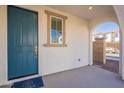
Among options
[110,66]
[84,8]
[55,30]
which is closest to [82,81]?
[55,30]

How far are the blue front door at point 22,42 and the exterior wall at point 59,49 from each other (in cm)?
16

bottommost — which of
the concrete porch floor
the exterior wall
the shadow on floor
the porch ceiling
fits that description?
the concrete porch floor

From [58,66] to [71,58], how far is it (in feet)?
2.87

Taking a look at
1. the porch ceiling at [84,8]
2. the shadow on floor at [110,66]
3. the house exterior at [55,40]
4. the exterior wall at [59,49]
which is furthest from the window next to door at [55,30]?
the shadow on floor at [110,66]

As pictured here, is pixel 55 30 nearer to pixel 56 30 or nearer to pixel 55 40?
pixel 56 30

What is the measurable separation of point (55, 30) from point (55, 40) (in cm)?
39

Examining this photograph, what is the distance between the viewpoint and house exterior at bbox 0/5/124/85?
3.17 meters

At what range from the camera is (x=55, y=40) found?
461 cm

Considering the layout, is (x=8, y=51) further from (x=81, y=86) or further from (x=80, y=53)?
(x=80, y=53)

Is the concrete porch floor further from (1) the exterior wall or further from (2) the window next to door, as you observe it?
(2) the window next to door

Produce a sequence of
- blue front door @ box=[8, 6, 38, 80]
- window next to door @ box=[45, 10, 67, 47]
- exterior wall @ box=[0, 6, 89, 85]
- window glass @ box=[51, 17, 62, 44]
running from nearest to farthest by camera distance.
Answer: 1. exterior wall @ box=[0, 6, 89, 85]
2. blue front door @ box=[8, 6, 38, 80]
3. window next to door @ box=[45, 10, 67, 47]
4. window glass @ box=[51, 17, 62, 44]

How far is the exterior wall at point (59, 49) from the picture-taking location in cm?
313

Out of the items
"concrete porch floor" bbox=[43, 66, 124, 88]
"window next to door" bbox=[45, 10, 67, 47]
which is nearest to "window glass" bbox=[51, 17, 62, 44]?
"window next to door" bbox=[45, 10, 67, 47]

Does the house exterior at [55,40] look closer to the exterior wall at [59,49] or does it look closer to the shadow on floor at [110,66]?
the exterior wall at [59,49]
